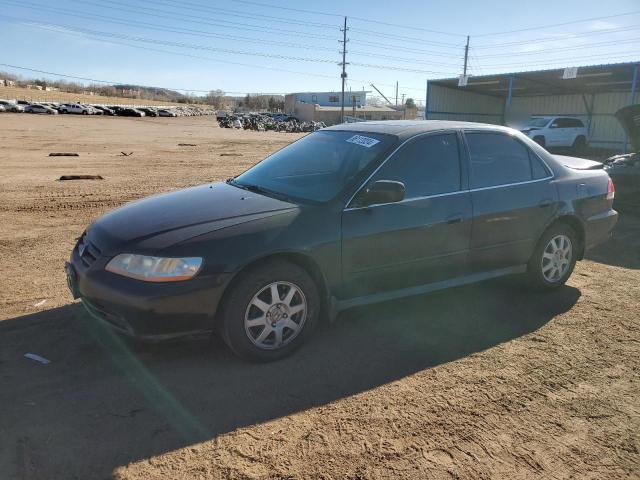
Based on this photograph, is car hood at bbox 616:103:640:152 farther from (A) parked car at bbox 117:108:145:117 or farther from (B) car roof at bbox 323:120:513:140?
(A) parked car at bbox 117:108:145:117

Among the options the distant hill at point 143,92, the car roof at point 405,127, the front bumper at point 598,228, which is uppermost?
the distant hill at point 143,92

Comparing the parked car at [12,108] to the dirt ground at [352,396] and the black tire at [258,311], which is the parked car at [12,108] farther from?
the black tire at [258,311]

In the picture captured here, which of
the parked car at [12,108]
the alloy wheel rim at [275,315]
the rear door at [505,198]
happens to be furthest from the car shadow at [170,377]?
the parked car at [12,108]

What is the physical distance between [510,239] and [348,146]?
67.3 inches

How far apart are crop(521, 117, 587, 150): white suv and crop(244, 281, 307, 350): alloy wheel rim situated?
825 inches

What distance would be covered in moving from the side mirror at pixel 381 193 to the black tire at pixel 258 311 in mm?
723

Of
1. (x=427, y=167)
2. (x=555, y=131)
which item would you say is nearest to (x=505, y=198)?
(x=427, y=167)

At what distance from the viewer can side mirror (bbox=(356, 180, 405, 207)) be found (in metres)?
3.76

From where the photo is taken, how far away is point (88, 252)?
357 cm

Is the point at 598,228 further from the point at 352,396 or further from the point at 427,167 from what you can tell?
the point at 352,396

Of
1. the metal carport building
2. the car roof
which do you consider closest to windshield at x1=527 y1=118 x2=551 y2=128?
the metal carport building

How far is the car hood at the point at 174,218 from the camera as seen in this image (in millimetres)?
3352

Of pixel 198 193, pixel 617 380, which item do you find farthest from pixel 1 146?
pixel 617 380

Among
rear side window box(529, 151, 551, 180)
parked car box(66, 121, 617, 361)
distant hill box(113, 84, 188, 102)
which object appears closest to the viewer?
parked car box(66, 121, 617, 361)
